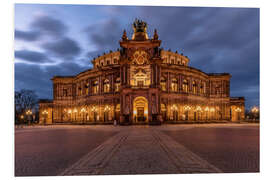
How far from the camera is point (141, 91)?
1437 inches

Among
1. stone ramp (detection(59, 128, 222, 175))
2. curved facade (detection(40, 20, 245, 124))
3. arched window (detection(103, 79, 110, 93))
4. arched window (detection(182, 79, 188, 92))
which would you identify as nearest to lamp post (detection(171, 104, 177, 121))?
curved facade (detection(40, 20, 245, 124))

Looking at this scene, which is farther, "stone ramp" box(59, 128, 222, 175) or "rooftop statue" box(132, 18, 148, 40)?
"rooftop statue" box(132, 18, 148, 40)

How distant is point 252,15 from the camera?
12891mm

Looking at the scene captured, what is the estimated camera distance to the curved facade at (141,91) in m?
36.9

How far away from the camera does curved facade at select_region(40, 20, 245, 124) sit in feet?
121

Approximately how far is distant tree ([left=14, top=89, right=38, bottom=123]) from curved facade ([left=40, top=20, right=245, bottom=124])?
3786 mm

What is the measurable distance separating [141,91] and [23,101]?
42.0 metres

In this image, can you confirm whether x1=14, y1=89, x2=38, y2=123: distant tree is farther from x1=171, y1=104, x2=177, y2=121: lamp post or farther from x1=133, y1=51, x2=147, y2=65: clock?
x1=171, y1=104, x2=177, y2=121: lamp post

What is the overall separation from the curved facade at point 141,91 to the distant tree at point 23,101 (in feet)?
12.4

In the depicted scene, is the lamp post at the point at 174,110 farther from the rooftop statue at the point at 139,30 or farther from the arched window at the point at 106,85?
the rooftop statue at the point at 139,30

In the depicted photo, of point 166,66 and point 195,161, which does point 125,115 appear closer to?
point 166,66
